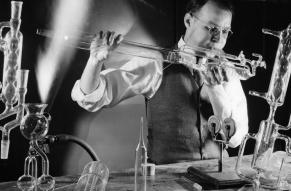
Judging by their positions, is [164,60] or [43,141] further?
[164,60]

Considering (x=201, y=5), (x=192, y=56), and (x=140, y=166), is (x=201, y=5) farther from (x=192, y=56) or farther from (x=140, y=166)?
(x=140, y=166)

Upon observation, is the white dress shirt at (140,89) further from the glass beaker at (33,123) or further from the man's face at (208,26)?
the glass beaker at (33,123)

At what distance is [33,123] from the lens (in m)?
1.90

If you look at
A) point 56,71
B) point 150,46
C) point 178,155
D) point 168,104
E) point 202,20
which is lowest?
point 178,155

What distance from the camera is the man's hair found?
3342 millimetres

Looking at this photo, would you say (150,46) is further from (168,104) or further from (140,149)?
(140,149)

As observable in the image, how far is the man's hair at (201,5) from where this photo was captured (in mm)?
3342

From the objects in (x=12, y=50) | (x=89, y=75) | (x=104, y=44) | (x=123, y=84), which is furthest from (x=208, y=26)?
(x=12, y=50)

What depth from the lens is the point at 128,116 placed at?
315 centimetres

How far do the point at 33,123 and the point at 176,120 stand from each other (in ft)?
5.38

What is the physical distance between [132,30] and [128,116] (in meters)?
0.71

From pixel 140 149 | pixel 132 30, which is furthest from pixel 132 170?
pixel 132 30

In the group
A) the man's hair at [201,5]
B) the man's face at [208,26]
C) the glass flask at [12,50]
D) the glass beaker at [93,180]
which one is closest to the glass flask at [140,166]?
the glass beaker at [93,180]

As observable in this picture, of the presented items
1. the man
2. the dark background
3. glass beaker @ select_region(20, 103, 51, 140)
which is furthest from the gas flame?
glass beaker @ select_region(20, 103, 51, 140)
